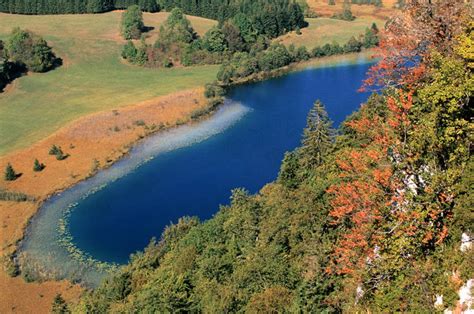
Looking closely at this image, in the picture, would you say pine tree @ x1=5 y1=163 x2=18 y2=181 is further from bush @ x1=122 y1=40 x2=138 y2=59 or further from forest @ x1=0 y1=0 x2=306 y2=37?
forest @ x1=0 y1=0 x2=306 y2=37

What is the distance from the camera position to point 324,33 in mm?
185625

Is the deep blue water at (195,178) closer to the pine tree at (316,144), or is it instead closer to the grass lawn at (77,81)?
the pine tree at (316,144)

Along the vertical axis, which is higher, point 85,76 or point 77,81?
point 85,76

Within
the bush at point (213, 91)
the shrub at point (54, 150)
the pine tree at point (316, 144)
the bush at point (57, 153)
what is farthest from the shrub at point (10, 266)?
the bush at point (213, 91)

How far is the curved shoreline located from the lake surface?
0.22 meters

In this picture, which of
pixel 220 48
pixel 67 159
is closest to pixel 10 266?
pixel 67 159

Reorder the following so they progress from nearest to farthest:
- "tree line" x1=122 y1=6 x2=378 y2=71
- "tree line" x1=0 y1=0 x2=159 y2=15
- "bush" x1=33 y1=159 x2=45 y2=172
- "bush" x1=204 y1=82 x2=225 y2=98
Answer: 1. "bush" x1=33 y1=159 x2=45 y2=172
2. "bush" x1=204 y1=82 x2=225 y2=98
3. "tree line" x1=122 y1=6 x2=378 y2=71
4. "tree line" x1=0 y1=0 x2=159 y2=15

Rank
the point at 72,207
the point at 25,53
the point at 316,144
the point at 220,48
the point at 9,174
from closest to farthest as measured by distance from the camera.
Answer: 1. the point at 316,144
2. the point at 72,207
3. the point at 9,174
4. the point at 25,53
5. the point at 220,48

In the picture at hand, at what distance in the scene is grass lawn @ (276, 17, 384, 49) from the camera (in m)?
178

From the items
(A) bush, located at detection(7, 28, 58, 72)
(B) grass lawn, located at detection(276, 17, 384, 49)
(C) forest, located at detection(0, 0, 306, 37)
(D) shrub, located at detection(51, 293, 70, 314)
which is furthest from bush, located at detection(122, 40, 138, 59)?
(D) shrub, located at detection(51, 293, 70, 314)

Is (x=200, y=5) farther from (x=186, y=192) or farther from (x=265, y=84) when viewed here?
(x=186, y=192)

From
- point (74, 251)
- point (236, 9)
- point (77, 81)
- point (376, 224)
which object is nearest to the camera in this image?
point (376, 224)

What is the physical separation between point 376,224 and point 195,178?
6245 cm

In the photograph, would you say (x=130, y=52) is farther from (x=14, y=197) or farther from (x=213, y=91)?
(x=14, y=197)
